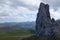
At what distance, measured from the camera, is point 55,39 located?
147 meters

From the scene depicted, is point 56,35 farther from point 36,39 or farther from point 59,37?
point 36,39

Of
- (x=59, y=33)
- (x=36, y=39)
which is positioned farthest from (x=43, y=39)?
(x=59, y=33)

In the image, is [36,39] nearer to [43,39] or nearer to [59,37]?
[43,39]

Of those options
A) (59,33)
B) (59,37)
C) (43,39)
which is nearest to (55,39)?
(59,37)

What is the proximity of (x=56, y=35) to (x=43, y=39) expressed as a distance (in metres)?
22.3

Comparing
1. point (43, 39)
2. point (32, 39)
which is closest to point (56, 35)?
point (43, 39)

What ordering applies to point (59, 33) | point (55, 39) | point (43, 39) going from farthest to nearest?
1. point (43, 39)
2. point (59, 33)
3. point (55, 39)

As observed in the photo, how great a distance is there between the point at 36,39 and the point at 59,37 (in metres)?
33.6

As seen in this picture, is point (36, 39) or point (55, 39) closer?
point (55, 39)

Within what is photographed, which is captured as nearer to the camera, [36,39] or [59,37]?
[59,37]

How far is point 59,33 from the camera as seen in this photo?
160 metres

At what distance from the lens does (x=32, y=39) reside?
17650 cm

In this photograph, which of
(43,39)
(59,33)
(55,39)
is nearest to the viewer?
(55,39)

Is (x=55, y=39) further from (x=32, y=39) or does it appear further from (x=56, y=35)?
(x=32, y=39)
